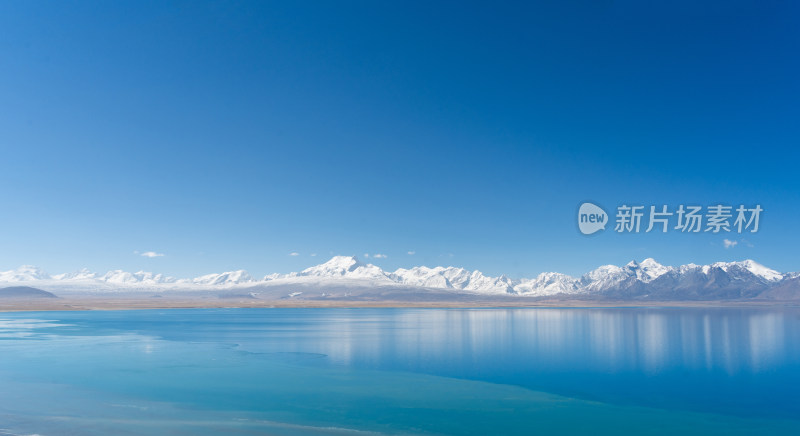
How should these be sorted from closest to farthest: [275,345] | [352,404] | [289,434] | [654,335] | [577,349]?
[289,434] → [352,404] → [577,349] → [275,345] → [654,335]

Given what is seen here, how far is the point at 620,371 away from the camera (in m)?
37.8

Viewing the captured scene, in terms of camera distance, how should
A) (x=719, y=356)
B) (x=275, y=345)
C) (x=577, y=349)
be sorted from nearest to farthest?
(x=719, y=356)
(x=577, y=349)
(x=275, y=345)

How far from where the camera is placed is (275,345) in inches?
2183

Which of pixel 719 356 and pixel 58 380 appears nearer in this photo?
pixel 58 380

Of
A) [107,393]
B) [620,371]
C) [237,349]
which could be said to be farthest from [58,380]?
[620,371]

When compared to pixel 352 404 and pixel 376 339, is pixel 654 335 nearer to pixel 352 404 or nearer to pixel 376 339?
pixel 376 339

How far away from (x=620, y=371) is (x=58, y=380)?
38.3 metres

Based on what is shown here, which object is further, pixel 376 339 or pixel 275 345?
pixel 376 339

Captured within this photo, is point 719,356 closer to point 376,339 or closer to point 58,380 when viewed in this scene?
point 376,339

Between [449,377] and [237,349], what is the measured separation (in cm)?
2590

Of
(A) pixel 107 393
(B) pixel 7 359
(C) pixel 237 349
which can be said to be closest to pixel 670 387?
(A) pixel 107 393

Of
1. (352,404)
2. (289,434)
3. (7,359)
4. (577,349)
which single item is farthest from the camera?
(577,349)

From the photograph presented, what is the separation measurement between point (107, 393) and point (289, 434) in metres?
14.4

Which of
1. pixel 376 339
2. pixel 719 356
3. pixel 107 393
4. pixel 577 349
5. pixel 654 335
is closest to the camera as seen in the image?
pixel 107 393
